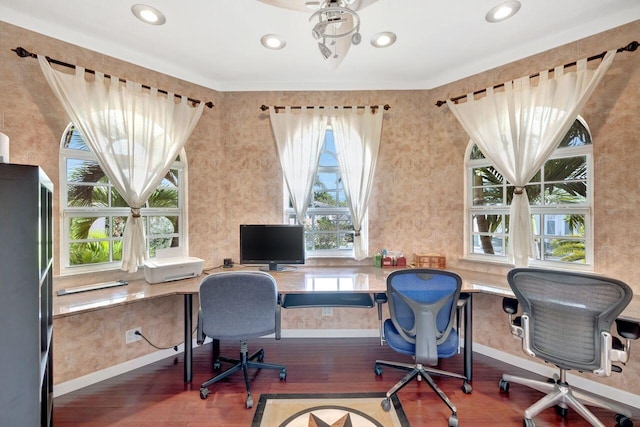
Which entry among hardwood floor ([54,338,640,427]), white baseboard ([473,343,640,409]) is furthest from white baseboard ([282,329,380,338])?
white baseboard ([473,343,640,409])

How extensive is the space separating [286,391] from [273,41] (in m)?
2.79

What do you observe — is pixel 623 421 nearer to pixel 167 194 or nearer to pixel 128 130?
pixel 167 194

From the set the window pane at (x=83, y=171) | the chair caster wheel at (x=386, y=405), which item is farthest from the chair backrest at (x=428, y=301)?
the window pane at (x=83, y=171)

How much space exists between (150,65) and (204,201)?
52.6 inches

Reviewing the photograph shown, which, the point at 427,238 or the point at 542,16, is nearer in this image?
the point at 542,16

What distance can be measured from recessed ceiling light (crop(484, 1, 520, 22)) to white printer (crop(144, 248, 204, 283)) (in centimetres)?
305

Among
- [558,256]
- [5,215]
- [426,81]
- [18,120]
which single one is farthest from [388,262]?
[18,120]

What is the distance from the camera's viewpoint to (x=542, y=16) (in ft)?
7.07

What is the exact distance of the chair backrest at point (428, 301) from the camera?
6.29 ft

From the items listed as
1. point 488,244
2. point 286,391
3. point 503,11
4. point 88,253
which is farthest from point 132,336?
point 503,11

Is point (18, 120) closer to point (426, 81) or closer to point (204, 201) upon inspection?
point (204, 201)

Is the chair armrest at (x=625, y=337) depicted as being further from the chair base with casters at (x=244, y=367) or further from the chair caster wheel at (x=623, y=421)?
the chair base with casters at (x=244, y=367)

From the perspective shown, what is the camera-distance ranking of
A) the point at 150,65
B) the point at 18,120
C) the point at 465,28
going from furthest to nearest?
the point at 150,65 < the point at 465,28 < the point at 18,120

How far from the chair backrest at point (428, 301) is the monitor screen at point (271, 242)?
3.97 feet
